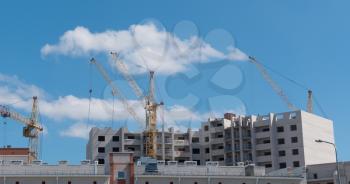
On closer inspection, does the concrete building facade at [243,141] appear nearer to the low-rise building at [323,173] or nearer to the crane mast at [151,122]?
the crane mast at [151,122]

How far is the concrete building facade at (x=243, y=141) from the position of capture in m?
163

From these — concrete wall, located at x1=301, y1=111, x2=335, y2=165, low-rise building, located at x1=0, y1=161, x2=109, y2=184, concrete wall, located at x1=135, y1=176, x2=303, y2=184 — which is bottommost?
concrete wall, located at x1=135, y1=176, x2=303, y2=184

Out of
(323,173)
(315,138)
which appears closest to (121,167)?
(323,173)

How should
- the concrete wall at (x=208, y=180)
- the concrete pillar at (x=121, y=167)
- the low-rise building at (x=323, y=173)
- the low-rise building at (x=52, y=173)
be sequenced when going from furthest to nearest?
1. the low-rise building at (x=323, y=173)
2. the concrete wall at (x=208, y=180)
3. the concrete pillar at (x=121, y=167)
4. the low-rise building at (x=52, y=173)

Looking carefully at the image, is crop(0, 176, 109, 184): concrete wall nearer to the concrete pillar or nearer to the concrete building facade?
the concrete pillar

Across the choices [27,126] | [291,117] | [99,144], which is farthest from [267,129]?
[27,126]

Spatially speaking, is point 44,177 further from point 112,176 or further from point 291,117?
point 291,117

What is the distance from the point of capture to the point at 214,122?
602ft

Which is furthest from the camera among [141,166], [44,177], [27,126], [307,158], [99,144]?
[27,126]

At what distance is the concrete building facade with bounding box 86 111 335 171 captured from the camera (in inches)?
6417

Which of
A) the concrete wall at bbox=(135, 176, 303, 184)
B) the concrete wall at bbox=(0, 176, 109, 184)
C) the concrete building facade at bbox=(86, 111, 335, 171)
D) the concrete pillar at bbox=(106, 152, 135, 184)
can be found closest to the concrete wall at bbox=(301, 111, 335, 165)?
the concrete building facade at bbox=(86, 111, 335, 171)

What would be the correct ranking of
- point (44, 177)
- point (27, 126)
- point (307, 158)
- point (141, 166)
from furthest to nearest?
1. point (27, 126)
2. point (307, 158)
3. point (141, 166)
4. point (44, 177)

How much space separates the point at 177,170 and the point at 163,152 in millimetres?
79221

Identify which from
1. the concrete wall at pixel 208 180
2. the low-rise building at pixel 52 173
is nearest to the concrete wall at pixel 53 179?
the low-rise building at pixel 52 173
